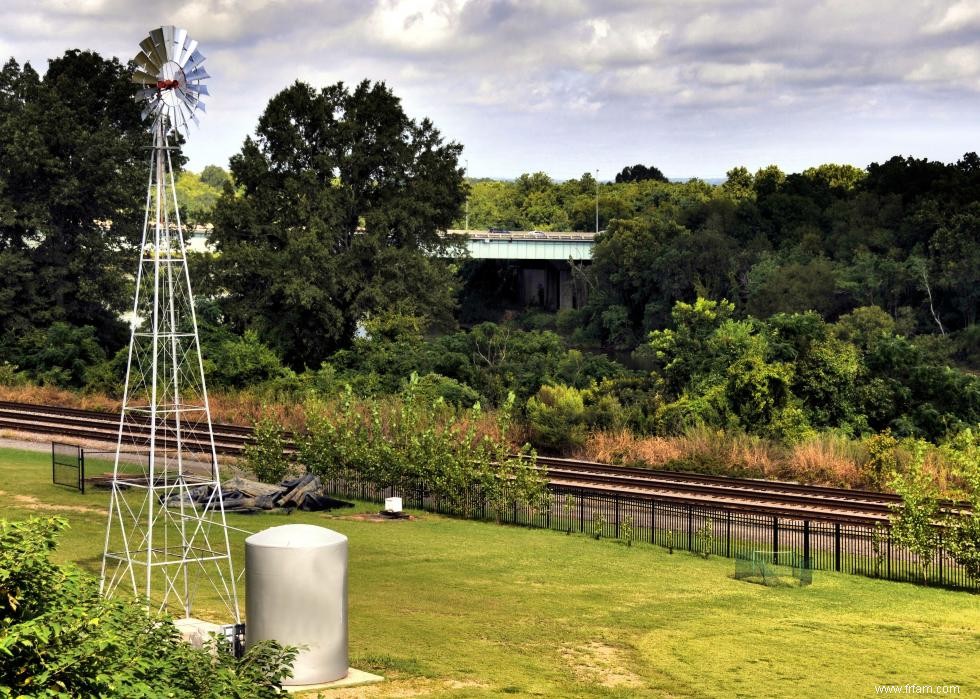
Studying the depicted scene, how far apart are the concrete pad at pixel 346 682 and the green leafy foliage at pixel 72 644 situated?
4585mm

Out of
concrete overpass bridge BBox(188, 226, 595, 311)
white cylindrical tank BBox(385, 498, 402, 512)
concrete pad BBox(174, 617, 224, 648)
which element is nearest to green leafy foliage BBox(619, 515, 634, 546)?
white cylindrical tank BBox(385, 498, 402, 512)

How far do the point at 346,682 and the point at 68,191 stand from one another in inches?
2099

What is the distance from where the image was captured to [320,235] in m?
65.4

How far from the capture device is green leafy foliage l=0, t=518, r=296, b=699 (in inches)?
411

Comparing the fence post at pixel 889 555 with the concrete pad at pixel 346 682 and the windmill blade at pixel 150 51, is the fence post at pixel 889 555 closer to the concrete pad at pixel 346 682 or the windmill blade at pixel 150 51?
the concrete pad at pixel 346 682

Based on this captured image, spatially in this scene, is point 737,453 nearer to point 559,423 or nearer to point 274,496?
point 559,423

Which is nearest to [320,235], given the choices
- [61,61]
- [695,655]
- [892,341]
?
[61,61]

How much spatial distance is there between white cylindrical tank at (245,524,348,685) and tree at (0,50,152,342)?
49.2 metres

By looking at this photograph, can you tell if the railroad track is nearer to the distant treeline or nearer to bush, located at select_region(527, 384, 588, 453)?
bush, located at select_region(527, 384, 588, 453)

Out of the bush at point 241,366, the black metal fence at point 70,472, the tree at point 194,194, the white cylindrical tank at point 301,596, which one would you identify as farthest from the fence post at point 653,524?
the tree at point 194,194

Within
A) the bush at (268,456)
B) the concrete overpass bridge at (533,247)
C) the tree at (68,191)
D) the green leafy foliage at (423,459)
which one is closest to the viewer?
the green leafy foliage at (423,459)

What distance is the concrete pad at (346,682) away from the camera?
58.2ft

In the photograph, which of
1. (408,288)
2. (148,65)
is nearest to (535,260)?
(408,288)

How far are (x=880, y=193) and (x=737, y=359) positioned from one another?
167 ft
